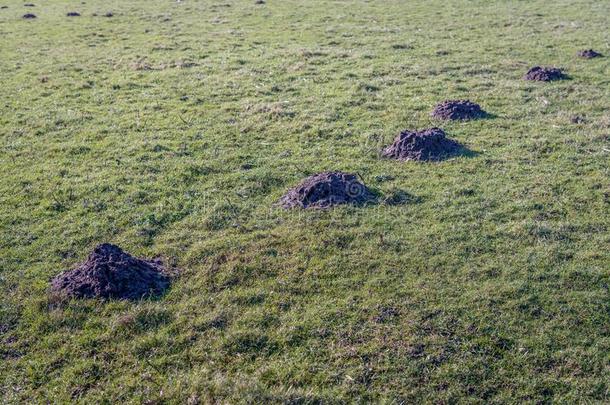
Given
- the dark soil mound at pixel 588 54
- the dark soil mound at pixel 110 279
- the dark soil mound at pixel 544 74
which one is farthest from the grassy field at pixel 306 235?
the dark soil mound at pixel 588 54

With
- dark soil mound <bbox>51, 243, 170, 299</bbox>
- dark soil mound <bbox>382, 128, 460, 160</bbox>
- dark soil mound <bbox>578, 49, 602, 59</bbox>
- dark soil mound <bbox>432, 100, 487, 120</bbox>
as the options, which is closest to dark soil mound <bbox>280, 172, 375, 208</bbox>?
dark soil mound <bbox>382, 128, 460, 160</bbox>

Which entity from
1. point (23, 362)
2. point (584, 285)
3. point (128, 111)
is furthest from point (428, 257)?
point (128, 111)

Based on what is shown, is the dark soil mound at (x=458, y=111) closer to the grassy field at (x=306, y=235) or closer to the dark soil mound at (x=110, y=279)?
the grassy field at (x=306, y=235)

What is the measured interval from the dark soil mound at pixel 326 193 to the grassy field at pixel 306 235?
311mm

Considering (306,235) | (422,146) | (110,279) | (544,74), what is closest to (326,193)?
(306,235)

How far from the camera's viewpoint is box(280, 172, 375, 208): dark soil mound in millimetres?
12172

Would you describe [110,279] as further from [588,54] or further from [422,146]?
[588,54]

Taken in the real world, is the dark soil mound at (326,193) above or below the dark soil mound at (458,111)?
below

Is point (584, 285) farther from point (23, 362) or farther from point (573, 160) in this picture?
point (23, 362)

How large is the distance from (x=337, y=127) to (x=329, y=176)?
4.55 m

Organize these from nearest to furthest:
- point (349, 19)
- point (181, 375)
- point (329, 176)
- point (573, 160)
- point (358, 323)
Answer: point (181, 375)
point (358, 323)
point (329, 176)
point (573, 160)
point (349, 19)

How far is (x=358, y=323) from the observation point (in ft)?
29.5

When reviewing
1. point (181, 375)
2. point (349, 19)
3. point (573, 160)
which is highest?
point (349, 19)

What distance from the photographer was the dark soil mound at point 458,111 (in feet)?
56.1
